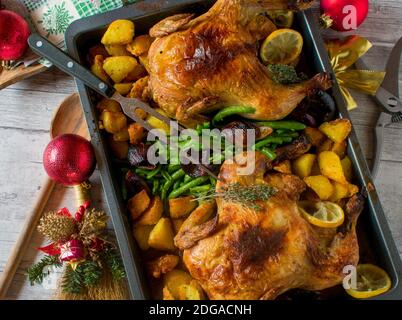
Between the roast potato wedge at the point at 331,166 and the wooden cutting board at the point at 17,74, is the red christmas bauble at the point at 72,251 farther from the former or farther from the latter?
the roast potato wedge at the point at 331,166

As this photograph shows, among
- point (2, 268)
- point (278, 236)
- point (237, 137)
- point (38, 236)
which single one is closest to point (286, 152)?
point (237, 137)

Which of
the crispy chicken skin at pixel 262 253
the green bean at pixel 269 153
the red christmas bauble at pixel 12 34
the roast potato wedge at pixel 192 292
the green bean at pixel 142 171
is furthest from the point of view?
the red christmas bauble at pixel 12 34

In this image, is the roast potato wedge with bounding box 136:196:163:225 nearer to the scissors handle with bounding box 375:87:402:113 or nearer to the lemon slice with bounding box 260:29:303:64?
the lemon slice with bounding box 260:29:303:64

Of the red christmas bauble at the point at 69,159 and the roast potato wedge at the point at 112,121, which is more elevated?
the roast potato wedge at the point at 112,121

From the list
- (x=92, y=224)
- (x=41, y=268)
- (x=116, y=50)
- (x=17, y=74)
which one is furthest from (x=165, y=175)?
(x=17, y=74)

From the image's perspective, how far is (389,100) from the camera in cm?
242

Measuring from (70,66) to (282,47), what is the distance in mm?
907

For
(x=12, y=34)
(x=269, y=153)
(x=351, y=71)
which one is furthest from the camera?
(x=351, y=71)

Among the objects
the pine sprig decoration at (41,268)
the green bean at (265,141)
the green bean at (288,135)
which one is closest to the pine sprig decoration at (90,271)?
the pine sprig decoration at (41,268)

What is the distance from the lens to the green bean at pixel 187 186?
2174 mm

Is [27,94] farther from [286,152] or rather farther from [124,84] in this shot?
[286,152]

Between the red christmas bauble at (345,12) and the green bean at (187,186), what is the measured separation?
976 mm

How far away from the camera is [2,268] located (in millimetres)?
2404

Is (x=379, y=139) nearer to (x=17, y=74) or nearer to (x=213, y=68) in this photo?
(x=213, y=68)
